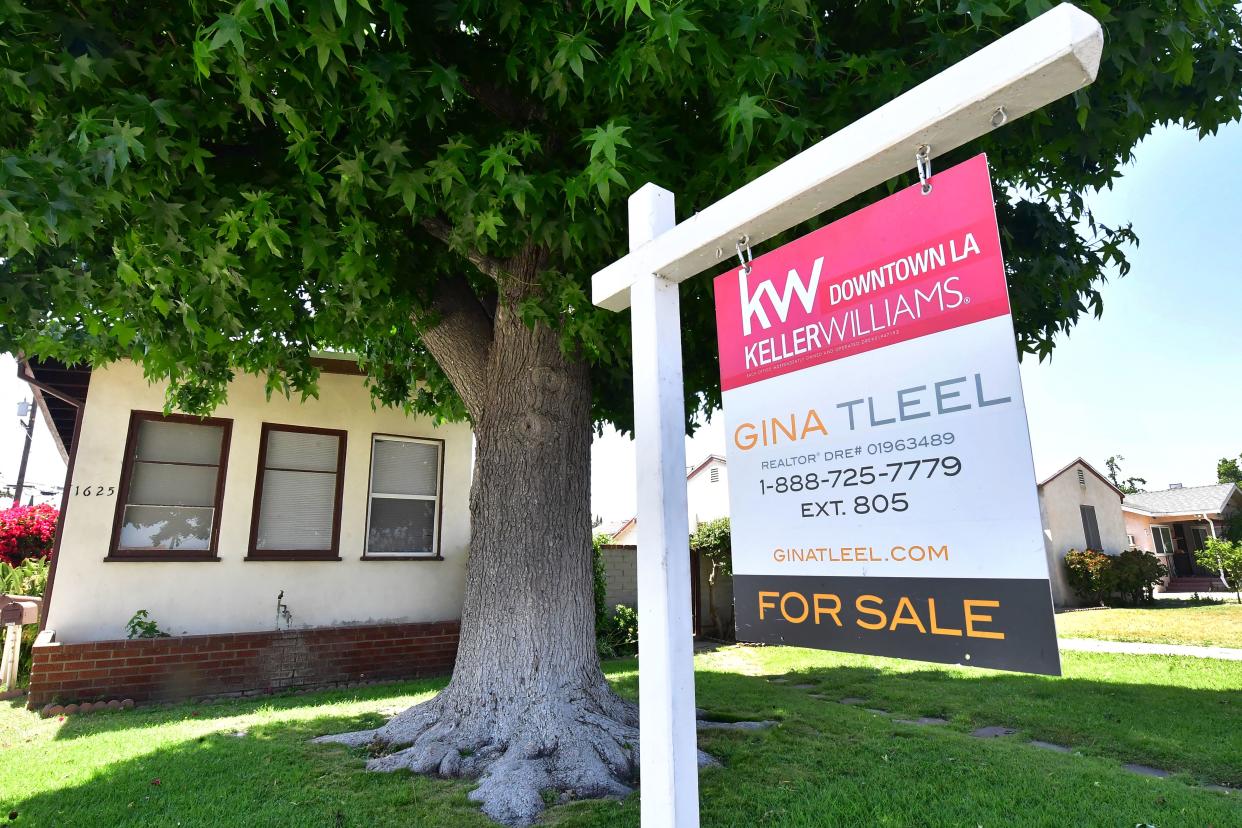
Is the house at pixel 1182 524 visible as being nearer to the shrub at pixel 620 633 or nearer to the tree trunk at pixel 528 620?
the shrub at pixel 620 633

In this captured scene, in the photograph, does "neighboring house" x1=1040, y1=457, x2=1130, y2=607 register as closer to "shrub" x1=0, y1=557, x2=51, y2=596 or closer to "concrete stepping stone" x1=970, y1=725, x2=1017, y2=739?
"concrete stepping stone" x1=970, y1=725, x2=1017, y2=739

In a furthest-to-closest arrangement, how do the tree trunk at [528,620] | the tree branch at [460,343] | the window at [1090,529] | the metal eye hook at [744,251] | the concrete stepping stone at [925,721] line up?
the window at [1090,529]
the concrete stepping stone at [925,721]
the tree branch at [460,343]
the tree trunk at [528,620]
the metal eye hook at [744,251]

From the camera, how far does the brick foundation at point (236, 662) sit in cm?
690

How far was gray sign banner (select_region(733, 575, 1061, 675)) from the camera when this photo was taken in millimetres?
1470

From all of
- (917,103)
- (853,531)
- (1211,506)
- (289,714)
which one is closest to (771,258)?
(917,103)

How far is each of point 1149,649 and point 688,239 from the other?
488 inches

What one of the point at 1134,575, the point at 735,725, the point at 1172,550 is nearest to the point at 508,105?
the point at 735,725

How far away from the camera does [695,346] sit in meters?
6.07

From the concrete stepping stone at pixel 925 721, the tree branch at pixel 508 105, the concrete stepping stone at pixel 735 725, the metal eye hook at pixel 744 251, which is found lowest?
the concrete stepping stone at pixel 925 721

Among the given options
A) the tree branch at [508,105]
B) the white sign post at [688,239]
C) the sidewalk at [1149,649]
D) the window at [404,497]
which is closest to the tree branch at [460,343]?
the tree branch at [508,105]

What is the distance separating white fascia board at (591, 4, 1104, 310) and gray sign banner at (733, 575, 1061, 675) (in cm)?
111

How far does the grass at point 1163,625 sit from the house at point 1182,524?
11195 mm

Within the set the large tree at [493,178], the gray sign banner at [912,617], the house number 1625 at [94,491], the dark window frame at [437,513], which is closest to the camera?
the gray sign banner at [912,617]

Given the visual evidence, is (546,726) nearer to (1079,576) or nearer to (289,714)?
(289,714)
